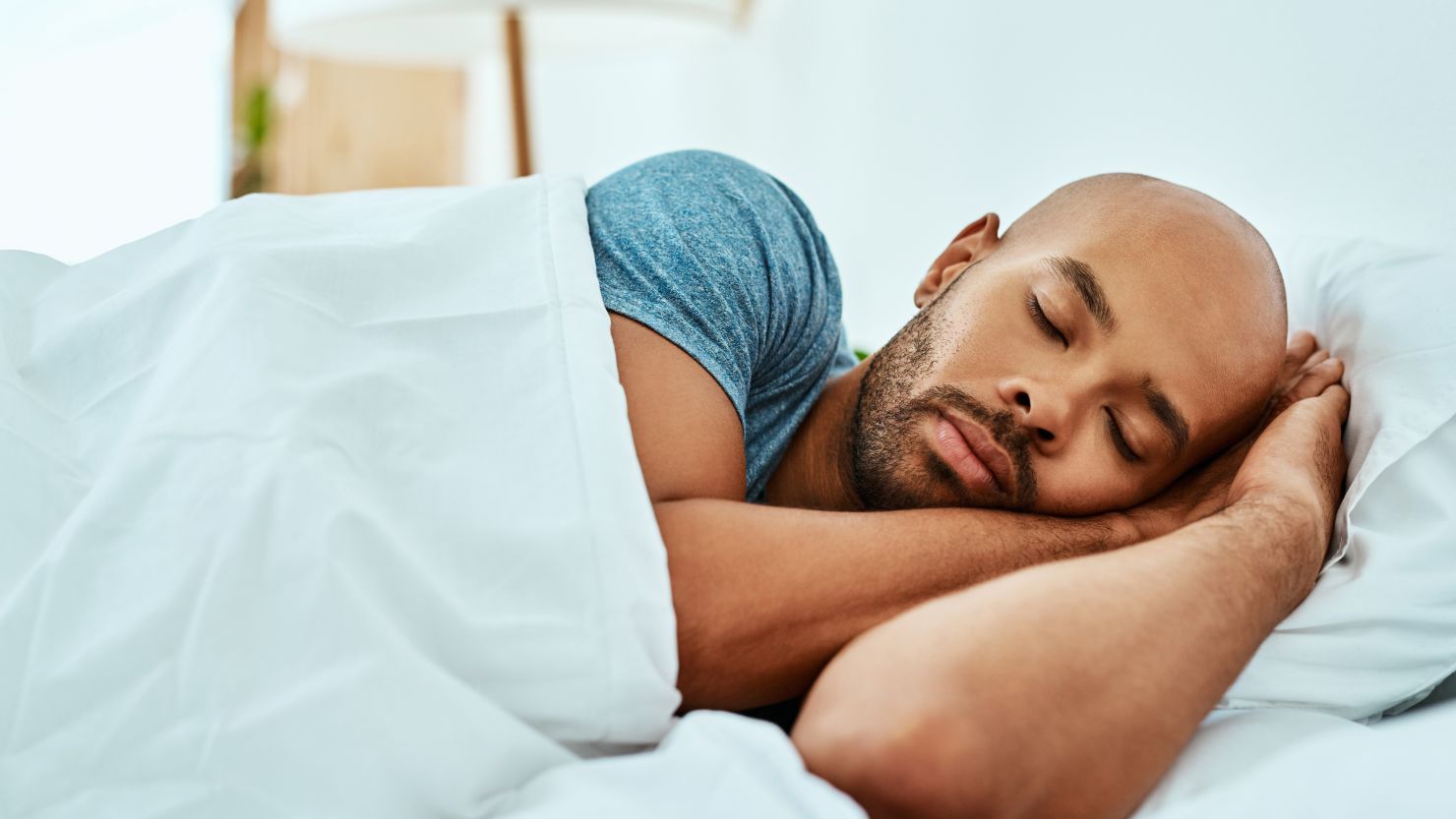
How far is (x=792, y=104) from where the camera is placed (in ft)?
7.02

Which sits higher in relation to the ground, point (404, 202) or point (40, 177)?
point (404, 202)

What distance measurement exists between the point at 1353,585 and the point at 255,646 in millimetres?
629

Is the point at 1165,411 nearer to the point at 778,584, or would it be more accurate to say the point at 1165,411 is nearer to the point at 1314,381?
the point at 1314,381

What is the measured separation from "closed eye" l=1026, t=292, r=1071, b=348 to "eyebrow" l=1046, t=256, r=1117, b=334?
0.03m

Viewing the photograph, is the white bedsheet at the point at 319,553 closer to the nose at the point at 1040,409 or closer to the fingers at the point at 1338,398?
the nose at the point at 1040,409

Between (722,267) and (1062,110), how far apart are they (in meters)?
0.75

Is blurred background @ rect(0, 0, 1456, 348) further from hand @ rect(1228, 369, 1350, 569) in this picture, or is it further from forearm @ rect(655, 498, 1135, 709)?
forearm @ rect(655, 498, 1135, 709)

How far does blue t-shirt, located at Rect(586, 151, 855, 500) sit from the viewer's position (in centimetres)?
77

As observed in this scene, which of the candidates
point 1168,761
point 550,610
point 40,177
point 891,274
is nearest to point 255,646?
point 550,610

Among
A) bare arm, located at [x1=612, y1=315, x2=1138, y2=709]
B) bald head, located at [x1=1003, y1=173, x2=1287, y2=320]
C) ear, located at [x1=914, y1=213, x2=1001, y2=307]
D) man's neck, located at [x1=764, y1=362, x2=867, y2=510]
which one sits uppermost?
bald head, located at [x1=1003, y1=173, x2=1287, y2=320]

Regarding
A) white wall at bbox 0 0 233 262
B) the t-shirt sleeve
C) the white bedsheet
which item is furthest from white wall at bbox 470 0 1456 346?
white wall at bbox 0 0 233 262

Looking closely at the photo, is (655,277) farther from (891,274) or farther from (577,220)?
(891,274)

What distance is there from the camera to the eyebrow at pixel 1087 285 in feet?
2.64

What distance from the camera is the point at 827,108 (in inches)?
78.9
